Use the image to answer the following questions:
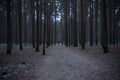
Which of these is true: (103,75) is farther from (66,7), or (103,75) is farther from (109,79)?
(66,7)

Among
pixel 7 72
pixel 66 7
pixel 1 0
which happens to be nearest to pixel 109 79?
pixel 7 72

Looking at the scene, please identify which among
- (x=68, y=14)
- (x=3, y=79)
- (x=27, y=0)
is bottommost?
(x=3, y=79)

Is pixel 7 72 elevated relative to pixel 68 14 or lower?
lower

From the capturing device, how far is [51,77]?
8.95 m

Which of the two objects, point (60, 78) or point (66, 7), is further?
point (66, 7)

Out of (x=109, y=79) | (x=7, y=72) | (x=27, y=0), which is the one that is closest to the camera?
(x=109, y=79)

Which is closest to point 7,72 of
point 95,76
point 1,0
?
point 95,76

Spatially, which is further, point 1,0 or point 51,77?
point 1,0

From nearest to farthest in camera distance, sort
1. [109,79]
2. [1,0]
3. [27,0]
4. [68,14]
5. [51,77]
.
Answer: [109,79]
[51,77]
[1,0]
[27,0]
[68,14]

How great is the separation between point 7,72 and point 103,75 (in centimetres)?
553

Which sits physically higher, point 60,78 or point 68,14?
point 68,14

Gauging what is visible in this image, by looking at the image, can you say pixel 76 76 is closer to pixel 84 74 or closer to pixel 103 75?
pixel 84 74

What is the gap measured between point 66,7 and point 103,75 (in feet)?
95.0

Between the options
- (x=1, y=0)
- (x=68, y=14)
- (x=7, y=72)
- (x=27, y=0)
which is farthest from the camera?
(x=68, y=14)
